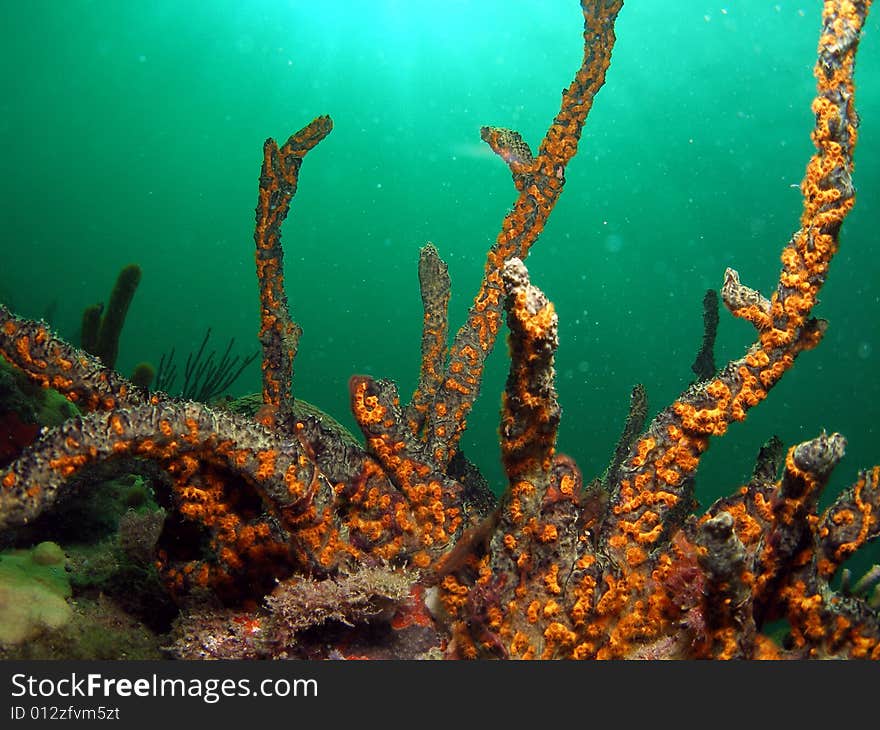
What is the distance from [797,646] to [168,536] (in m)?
3.03

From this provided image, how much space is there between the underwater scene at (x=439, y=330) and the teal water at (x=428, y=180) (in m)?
0.37

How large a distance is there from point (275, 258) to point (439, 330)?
1250 mm

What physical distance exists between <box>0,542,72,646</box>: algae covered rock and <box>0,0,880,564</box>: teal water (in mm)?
19705

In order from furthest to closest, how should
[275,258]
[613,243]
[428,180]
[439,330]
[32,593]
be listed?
[428,180] → [613,243] → [439,330] → [275,258] → [32,593]

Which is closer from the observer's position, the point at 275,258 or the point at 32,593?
the point at 32,593

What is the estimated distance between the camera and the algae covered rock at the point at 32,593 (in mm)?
2979

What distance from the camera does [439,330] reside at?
13.5 feet

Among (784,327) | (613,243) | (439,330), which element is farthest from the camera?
(613,243)

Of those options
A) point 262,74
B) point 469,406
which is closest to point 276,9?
point 262,74

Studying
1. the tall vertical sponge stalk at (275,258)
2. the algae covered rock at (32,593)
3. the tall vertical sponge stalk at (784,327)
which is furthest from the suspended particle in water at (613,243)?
the algae covered rock at (32,593)

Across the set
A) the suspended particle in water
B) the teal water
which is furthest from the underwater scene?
the suspended particle in water

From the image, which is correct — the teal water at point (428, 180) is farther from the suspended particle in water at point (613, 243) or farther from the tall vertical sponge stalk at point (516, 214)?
the tall vertical sponge stalk at point (516, 214)

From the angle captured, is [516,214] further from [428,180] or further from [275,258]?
[428,180]

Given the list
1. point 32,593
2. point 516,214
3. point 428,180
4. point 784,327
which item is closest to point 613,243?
point 428,180
